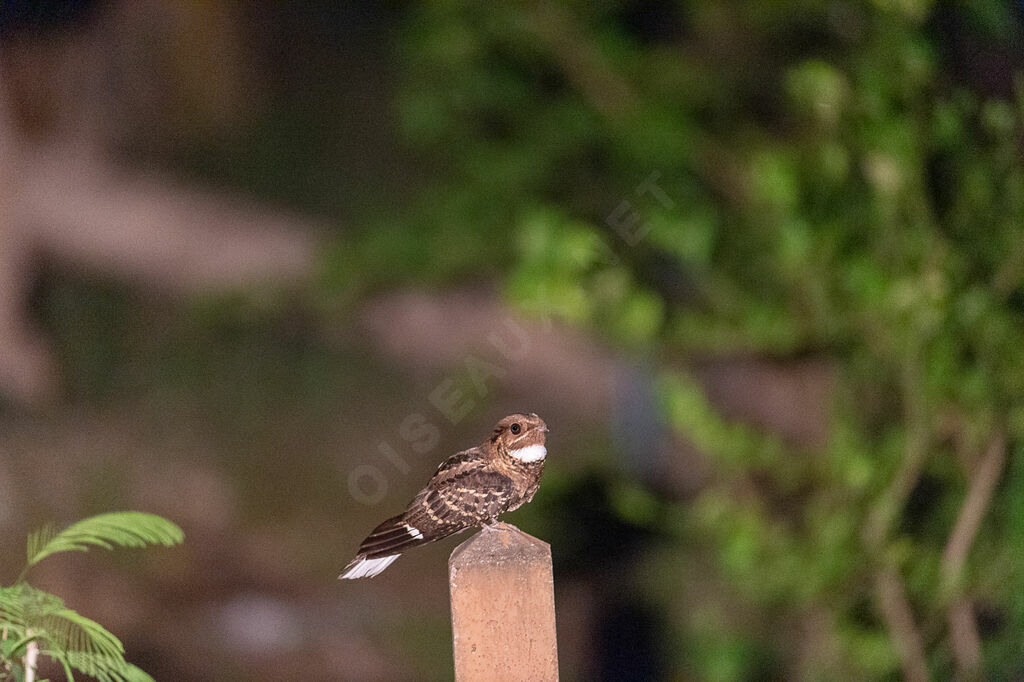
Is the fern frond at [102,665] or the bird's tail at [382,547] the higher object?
the bird's tail at [382,547]

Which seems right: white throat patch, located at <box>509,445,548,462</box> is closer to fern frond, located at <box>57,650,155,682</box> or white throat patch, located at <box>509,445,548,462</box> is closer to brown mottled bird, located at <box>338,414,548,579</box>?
brown mottled bird, located at <box>338,414,548,579</box>

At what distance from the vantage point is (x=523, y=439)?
3.33 ft

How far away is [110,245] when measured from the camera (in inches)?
127

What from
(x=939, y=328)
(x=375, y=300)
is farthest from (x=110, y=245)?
(x=939, y=328)

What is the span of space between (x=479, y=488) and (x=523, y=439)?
69 mm

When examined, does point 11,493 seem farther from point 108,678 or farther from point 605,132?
point 108,678

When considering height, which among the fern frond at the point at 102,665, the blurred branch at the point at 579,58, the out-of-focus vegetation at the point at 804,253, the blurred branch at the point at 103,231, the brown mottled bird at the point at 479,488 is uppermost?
the blurred branch at the point at 103,231

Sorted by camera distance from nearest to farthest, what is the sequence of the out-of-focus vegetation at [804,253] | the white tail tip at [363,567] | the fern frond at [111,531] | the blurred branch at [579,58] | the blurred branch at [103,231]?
the white tail tip at [363,567], the fern frond at [111,531], the out-of-focus vegetation at [804,253], the blurred branch at [579,58], the blurred branch at [103,231]

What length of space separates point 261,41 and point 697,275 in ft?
11.1

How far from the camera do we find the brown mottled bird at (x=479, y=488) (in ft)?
3.26

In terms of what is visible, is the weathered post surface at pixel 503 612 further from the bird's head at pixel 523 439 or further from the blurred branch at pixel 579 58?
the blurred branch at pixel 579 58

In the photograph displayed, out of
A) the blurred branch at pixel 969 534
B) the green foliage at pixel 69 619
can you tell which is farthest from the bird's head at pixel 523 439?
the blurred branch at pixel 969 534

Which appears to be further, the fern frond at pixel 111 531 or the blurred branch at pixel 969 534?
the blurred branch at pixel 969 534

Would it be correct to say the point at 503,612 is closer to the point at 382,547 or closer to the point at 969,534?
the point at 382,547
